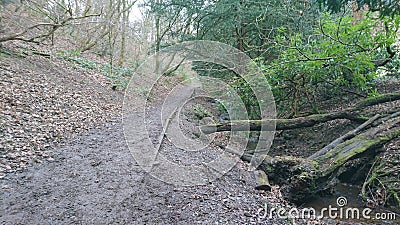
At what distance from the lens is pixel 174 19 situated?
11555 mm

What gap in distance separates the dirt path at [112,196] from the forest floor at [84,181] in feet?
0.04

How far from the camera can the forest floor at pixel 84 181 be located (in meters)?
3.46

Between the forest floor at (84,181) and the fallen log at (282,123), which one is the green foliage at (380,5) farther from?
the fallen log at (282,123)

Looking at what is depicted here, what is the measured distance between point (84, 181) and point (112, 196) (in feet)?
2.43

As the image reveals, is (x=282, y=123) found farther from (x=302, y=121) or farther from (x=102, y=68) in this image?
(x=102, y=68)

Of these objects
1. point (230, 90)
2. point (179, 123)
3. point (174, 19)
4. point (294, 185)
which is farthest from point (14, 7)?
point (294, 185)

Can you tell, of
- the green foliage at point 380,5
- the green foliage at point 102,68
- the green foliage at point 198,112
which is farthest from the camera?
the green foliage at point 102,68

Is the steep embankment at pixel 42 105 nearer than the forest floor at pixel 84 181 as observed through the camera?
No

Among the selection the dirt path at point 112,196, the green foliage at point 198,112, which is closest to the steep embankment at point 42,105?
the dirt path at point 112,196

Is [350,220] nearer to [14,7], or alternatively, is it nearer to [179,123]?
[179,123]

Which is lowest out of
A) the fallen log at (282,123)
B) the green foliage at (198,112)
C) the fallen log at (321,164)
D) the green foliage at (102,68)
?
the fallen log at (321,164)

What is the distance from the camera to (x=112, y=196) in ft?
12.8

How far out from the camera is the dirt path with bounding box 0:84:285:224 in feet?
11.1

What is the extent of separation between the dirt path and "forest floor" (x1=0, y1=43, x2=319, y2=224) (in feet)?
0.04
